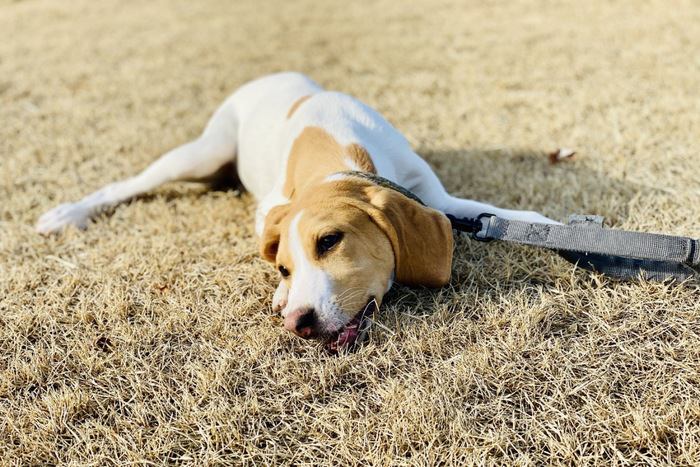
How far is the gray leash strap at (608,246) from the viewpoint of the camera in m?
2.60

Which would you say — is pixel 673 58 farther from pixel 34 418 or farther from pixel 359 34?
pixel 34 418

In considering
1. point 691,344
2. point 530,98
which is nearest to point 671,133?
point 530,98

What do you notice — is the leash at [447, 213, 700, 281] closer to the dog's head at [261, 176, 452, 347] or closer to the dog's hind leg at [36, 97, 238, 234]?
the dog's head at [261, 176, 452, 347]

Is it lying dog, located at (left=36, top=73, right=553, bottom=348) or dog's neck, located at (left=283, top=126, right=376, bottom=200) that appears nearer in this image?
lying dog, located at (left=36, top=73, right=553, bottom=348)

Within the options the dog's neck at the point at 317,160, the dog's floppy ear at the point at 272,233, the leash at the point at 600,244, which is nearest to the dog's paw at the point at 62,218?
the dog's neck at the point at 317,160

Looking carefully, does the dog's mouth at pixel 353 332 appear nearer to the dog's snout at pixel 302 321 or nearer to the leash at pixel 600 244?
the dog's snout at pixel 302 321

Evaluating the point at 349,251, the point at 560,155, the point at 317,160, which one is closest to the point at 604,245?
the point at 349,251

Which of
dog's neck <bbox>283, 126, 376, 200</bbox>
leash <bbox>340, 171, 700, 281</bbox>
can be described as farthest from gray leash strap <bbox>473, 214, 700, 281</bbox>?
dog's neck <bbox>283, 126, 376, 200</bbox>

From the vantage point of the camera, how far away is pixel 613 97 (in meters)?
5.46

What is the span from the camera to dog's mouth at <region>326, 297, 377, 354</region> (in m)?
2.58

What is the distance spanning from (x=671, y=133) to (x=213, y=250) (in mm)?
3330

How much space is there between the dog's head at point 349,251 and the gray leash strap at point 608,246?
17.1 inches

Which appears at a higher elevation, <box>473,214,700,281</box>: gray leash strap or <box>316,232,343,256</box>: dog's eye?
<box>316,232,343,256</box>: dog's eye

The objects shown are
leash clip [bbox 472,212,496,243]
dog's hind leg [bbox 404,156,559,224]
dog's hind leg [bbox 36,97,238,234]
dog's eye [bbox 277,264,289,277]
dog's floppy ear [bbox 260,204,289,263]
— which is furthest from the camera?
dog's hind leg [bbox 36,97,238,234]
